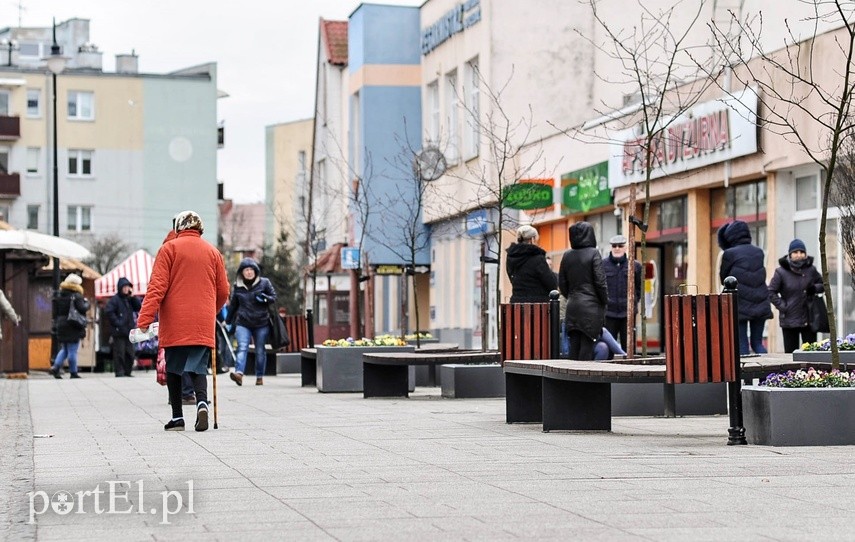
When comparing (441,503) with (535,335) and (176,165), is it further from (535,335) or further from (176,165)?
(176,165)

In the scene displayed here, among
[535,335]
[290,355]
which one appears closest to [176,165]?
[290,355]

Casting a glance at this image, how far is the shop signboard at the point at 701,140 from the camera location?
24578 mm

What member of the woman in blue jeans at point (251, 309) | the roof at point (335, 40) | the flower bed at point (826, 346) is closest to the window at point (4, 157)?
the roof at point (335, 40)

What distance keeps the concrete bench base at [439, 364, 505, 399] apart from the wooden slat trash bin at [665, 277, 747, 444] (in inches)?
270

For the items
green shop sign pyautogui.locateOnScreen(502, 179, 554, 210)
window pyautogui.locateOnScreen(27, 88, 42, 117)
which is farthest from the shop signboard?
window pyautogui.locateOnScreen(27, 88, 42, 117)

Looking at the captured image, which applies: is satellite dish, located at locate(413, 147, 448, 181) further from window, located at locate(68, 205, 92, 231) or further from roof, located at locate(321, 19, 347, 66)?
window, located at locate(68, 205, 92, 231)

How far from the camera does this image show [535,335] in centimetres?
1480

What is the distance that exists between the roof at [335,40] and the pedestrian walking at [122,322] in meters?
26.2

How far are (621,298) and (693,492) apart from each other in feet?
40.3

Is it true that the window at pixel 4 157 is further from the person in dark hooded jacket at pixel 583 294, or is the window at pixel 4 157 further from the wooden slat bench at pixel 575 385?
the wooden slat bench at pixel 575 385

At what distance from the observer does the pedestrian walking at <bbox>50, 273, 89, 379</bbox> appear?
30.1 metres

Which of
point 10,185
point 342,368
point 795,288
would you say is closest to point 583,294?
point 795,288

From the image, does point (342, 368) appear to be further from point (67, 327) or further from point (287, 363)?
point (67, 327)

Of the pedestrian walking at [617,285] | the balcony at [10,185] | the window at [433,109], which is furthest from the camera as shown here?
the balcony at [10,185]
